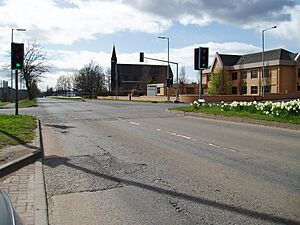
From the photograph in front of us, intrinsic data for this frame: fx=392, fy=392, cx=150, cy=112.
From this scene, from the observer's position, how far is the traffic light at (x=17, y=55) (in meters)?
20.2

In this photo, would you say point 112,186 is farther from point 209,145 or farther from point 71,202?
point 209,145

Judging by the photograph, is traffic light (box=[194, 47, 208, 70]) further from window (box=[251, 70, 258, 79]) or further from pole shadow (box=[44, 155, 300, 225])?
window (box=[251, 70, 258, 79])

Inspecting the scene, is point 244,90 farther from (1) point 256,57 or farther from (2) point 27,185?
(2) point 27,185

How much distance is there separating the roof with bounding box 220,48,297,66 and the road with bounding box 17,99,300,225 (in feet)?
219

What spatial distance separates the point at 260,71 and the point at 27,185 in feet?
244

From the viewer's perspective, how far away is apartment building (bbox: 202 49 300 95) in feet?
239

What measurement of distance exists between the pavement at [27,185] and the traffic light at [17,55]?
11124 mm

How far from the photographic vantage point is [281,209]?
529 cm

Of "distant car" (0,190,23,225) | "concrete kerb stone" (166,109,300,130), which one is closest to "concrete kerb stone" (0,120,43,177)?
"distant car" (0,190,23,225)

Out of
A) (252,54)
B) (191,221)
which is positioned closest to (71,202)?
(191,221)

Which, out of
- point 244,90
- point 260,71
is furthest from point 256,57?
point 244,90

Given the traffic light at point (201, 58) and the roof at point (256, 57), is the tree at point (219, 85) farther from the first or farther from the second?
the traffic light at point (201, 58)

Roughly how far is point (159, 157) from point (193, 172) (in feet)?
6.07

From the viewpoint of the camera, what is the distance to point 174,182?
691 cm
